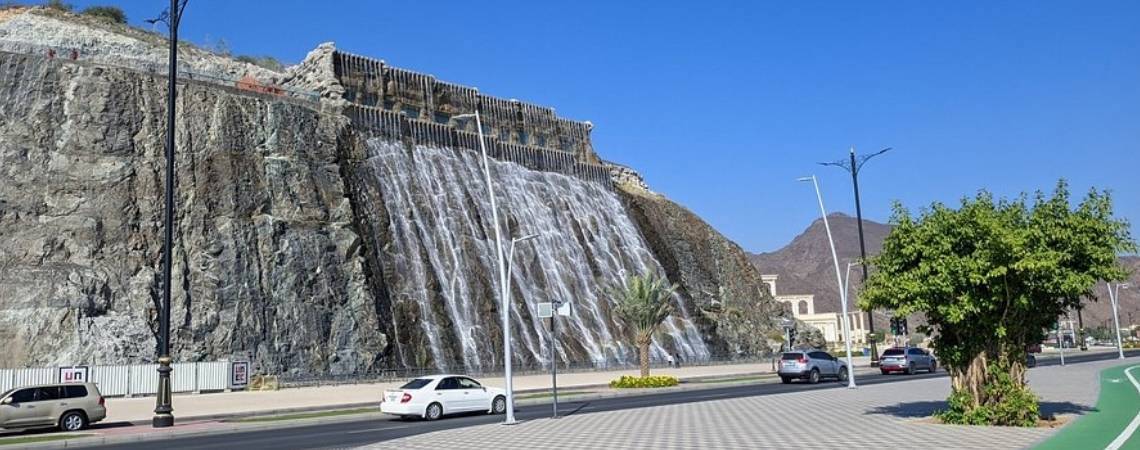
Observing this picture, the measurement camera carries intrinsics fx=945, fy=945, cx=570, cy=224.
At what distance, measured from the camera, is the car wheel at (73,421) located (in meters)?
26.8

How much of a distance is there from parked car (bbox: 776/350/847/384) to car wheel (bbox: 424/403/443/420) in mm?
21249

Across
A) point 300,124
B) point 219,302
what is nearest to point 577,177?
point 300,124

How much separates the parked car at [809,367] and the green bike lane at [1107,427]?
52.3 feet

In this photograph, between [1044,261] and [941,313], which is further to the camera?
[941,313]

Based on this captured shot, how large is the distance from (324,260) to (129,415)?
23.6 m

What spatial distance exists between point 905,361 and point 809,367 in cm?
874

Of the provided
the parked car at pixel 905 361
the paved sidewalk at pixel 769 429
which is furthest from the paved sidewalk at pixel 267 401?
the parked car at pixel 905 361

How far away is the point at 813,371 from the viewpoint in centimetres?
4416

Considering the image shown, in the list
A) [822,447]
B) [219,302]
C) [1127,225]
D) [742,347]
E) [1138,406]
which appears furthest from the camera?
[742,347]

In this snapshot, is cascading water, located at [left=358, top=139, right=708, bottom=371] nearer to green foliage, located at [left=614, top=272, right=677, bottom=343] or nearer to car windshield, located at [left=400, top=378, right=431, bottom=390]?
green foliage, located at [left=614, top=272, right=677, bottom=343]

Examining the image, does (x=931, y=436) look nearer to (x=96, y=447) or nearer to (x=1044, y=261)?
(x=1044, y=261)

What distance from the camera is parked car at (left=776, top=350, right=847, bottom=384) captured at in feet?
144

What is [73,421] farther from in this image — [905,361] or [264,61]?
[264,61]

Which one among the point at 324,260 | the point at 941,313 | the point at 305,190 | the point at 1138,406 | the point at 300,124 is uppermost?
the point at 300,124
